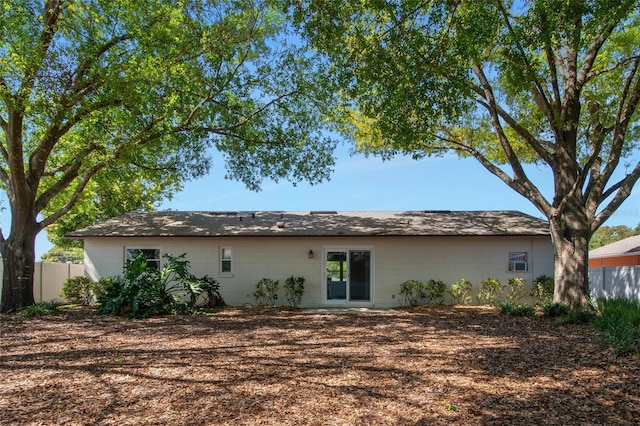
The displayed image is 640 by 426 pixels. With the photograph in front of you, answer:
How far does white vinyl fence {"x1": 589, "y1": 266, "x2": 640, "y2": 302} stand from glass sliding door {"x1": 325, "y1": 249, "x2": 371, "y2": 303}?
705 cm

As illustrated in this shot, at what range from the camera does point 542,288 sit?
13188mm

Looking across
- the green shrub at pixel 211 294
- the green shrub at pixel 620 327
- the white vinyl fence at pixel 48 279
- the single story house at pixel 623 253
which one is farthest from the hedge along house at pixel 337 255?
the single story house at pixel 623 253

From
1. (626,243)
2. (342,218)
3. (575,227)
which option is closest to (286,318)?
(342,218)

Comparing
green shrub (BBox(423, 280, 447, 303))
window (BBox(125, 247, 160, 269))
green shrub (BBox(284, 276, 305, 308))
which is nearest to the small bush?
window (BBox(125, 247, 160, 269))

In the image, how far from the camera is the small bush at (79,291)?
1409cm

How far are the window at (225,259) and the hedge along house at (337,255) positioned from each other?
3 cm

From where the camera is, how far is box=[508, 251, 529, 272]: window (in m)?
14.0

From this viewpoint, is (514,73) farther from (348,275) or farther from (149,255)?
(149,255)

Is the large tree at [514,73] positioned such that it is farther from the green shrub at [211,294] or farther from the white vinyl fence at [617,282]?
the green shrub at [211,294]

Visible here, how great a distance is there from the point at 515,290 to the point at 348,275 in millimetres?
5153

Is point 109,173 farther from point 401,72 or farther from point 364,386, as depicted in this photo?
point 364,386

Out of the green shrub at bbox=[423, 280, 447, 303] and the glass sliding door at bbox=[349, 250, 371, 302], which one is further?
the glass sliding door at bbox=[349, 250, 371, 302]

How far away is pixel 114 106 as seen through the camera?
11.7 m

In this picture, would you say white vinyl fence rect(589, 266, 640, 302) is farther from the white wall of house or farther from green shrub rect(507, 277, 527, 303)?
green shrub rect(507, 277, 527, 303)
